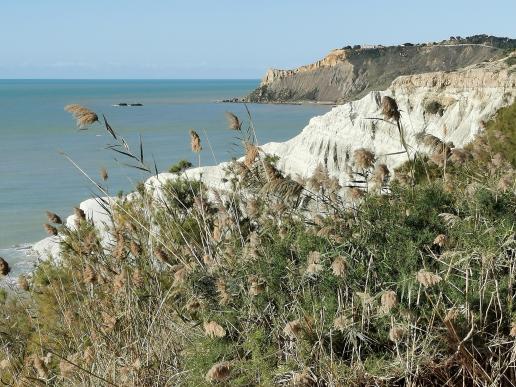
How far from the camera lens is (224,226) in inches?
217

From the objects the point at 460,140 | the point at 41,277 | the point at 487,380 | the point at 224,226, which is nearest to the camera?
the point at 487,380

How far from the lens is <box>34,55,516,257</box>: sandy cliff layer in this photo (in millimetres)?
27375

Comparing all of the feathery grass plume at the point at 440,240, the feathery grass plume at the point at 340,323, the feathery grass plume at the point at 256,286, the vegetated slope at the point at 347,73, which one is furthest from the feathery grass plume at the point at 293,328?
the vegetated slope at the point at 347,73

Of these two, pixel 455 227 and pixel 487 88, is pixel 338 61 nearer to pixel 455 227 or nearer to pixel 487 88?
pixel 487 88

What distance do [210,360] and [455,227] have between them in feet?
5.57

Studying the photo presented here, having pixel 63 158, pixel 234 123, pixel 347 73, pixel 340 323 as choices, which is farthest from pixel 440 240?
pixel 347 73

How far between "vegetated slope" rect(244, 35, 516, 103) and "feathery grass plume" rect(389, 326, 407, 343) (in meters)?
123

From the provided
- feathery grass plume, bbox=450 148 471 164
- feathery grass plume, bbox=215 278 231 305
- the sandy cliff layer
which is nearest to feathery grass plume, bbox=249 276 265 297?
feathery grass plume, bbox=215 278 231 305

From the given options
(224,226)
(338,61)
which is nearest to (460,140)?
(224,226)

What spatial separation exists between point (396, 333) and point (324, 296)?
636mm

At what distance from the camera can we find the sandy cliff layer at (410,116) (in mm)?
27375

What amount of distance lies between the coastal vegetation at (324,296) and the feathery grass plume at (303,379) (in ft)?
0.05

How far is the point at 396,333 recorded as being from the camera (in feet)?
12.2

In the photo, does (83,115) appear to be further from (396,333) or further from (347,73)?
(347,73)
